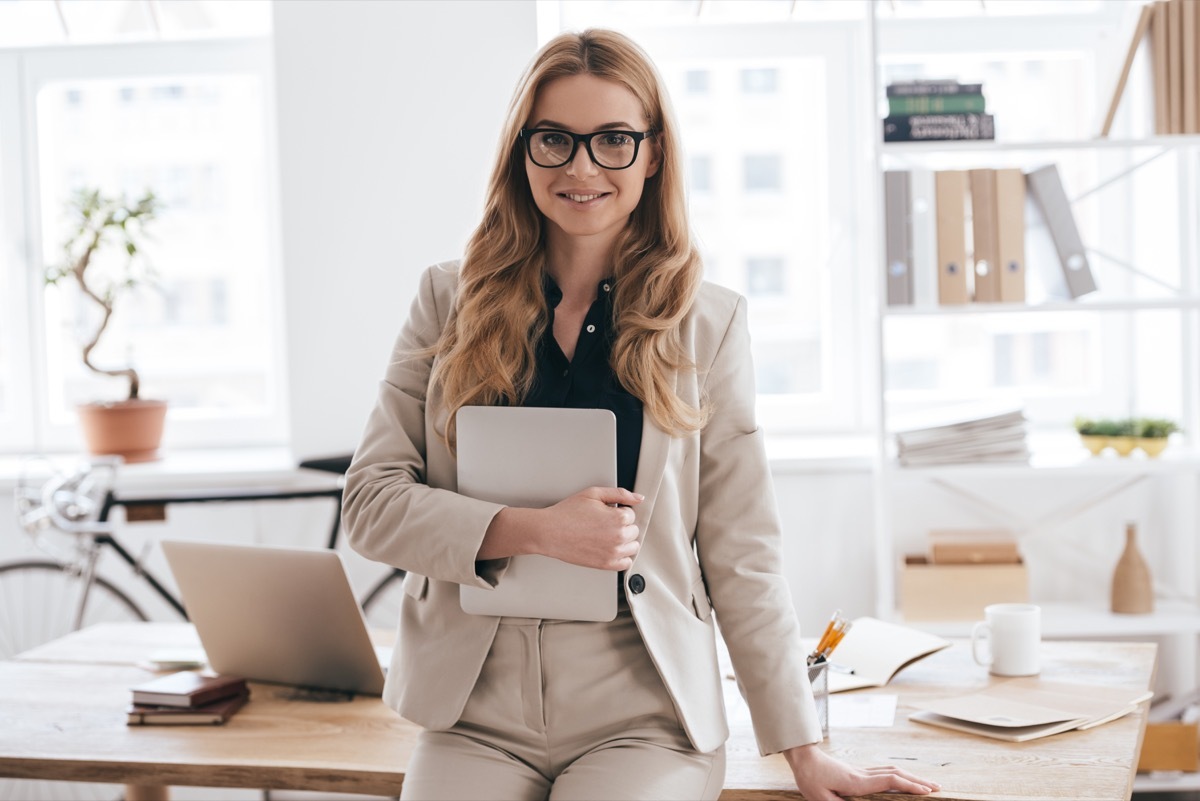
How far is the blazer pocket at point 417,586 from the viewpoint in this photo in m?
1.55

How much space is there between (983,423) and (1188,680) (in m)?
0.91

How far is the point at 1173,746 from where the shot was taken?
280cm

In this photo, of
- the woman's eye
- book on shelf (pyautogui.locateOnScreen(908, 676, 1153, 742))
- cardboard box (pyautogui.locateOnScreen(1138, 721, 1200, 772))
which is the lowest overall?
cardboard box (pyautogui.locateOnScreen(1138, 721, 1200, 772))

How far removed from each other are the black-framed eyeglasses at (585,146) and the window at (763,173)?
1968 millimetres

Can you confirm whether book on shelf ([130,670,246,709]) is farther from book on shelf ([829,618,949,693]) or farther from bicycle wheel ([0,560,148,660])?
bicycle wheel ([0,560,148,660])

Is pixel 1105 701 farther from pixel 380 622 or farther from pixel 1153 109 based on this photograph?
pixel 380 622

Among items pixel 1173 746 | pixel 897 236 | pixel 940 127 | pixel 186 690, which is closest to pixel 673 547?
pixel 186 690

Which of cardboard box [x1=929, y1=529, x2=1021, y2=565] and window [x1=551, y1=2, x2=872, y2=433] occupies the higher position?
window [x1=551, y1=2, x2=872, y2=433]

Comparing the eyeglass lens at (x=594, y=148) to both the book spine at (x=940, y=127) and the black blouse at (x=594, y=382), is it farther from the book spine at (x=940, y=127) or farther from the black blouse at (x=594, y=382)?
the book spine at (x=940, y=127)

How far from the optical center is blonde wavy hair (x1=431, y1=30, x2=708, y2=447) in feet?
5.02

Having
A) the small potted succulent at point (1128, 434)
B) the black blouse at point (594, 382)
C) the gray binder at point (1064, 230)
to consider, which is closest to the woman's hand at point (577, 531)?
the black blouse at point (594, 382)

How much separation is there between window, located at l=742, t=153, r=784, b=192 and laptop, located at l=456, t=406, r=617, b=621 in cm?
215

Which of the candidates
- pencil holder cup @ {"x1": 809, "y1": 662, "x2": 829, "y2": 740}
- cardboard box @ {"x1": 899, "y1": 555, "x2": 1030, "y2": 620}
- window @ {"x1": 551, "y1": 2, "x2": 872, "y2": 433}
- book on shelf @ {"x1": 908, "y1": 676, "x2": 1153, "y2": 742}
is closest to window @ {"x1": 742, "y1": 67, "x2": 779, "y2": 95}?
window @ {"x1": 551, "y1": 2, "x2": 872, "y2": 433}

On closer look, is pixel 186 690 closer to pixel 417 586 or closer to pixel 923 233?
pixel 417 586
